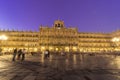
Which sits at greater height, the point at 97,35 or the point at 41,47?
the point at 97,35

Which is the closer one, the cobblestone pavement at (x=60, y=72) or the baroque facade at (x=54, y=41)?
the cobblestone pavement at (x=60, y=72)

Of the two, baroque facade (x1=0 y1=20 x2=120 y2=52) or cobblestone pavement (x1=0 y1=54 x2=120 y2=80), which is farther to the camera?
baroque facade (x1=0 y1=20 x2=120 y2=52)

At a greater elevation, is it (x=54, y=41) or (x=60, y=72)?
(x=54, y=41)

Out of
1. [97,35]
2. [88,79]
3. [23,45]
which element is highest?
[97,35]

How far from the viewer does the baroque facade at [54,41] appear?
84.8m

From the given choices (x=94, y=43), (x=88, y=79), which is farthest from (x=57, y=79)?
(x=94, y=43)

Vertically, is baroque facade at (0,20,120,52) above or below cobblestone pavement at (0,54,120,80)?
above

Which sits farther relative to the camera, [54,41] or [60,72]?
[54,41]

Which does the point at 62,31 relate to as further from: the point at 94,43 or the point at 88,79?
the point at 88,79

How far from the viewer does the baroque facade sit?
84812mm

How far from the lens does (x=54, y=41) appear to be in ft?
286

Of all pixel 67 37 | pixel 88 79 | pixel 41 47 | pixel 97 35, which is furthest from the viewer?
pixel 97 35

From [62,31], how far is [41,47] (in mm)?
19534

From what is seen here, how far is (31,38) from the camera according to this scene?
293 feet
